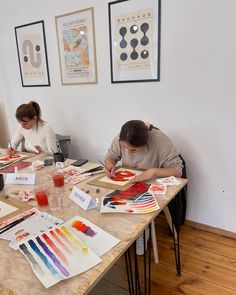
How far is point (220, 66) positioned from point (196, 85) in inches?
8.3

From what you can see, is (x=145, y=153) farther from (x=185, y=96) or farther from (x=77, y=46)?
(x=77, y=46)

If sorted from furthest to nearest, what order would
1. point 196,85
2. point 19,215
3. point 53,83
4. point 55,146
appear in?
1. point 53,83
2. point 55,146
3. point 196,85
4. point 19,215

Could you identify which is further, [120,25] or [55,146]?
[55,146]

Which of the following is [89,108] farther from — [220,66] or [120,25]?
[220,66]

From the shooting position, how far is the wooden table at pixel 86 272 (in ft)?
2.31

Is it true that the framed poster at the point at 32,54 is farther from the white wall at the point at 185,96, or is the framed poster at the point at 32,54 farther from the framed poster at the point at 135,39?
the framed poster at the point at 135,39

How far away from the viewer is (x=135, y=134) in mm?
1414

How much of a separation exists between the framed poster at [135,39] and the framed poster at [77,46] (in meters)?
0.25

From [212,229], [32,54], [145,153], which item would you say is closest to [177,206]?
[145,153]

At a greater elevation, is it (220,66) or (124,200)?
(220,66)

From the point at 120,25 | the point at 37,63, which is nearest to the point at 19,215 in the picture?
the point at 120,25

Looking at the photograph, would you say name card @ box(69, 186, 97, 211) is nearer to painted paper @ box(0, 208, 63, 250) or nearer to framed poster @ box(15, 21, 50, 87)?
painted paper @ box(0, 208, 63, 250)

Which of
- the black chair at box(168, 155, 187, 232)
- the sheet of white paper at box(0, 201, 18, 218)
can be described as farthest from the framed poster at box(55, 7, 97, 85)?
the sheet of white paper at box(0, 201, 18, 218)

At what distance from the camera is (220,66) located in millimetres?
1696
